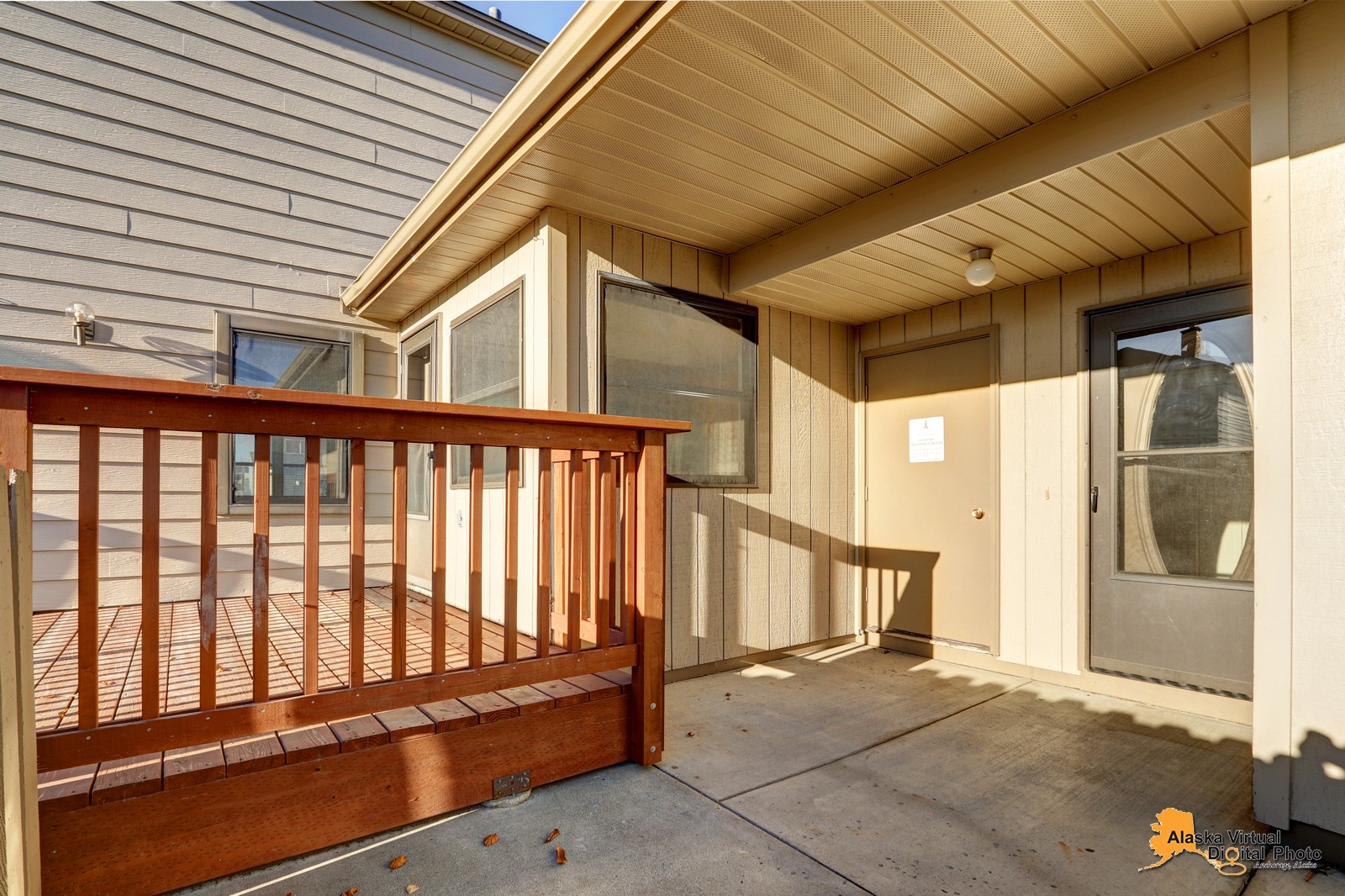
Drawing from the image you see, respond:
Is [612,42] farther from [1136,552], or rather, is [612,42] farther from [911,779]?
[1136,552]

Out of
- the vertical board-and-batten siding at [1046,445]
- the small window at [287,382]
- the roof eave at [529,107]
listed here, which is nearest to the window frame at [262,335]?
the small window at [287,382]

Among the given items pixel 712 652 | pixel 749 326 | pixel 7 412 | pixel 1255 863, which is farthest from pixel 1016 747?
pixel 7 412

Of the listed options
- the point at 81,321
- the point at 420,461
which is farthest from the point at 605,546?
the point at 81,321

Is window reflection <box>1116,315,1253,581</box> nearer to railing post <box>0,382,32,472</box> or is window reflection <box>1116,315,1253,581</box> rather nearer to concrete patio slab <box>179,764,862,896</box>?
concrete patio slab <box>179,764,862,896</box>

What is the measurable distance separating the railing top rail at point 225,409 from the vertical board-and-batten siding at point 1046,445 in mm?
2785

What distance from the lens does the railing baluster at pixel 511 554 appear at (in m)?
2.24

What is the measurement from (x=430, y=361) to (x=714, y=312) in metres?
1.95

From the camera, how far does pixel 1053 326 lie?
3703 mm

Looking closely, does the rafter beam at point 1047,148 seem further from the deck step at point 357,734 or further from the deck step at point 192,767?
the deck step at point 192,767

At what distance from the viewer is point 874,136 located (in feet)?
8.45

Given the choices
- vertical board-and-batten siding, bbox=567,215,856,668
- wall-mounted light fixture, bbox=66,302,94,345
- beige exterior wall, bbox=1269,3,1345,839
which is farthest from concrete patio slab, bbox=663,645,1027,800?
wall-mounted light fixture, bbox=66,302,94,345

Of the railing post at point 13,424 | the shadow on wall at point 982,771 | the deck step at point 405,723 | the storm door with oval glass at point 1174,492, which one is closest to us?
the railing post at point 13,424

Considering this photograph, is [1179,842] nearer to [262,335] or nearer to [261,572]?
[261,572]

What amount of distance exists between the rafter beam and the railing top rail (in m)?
1.78
